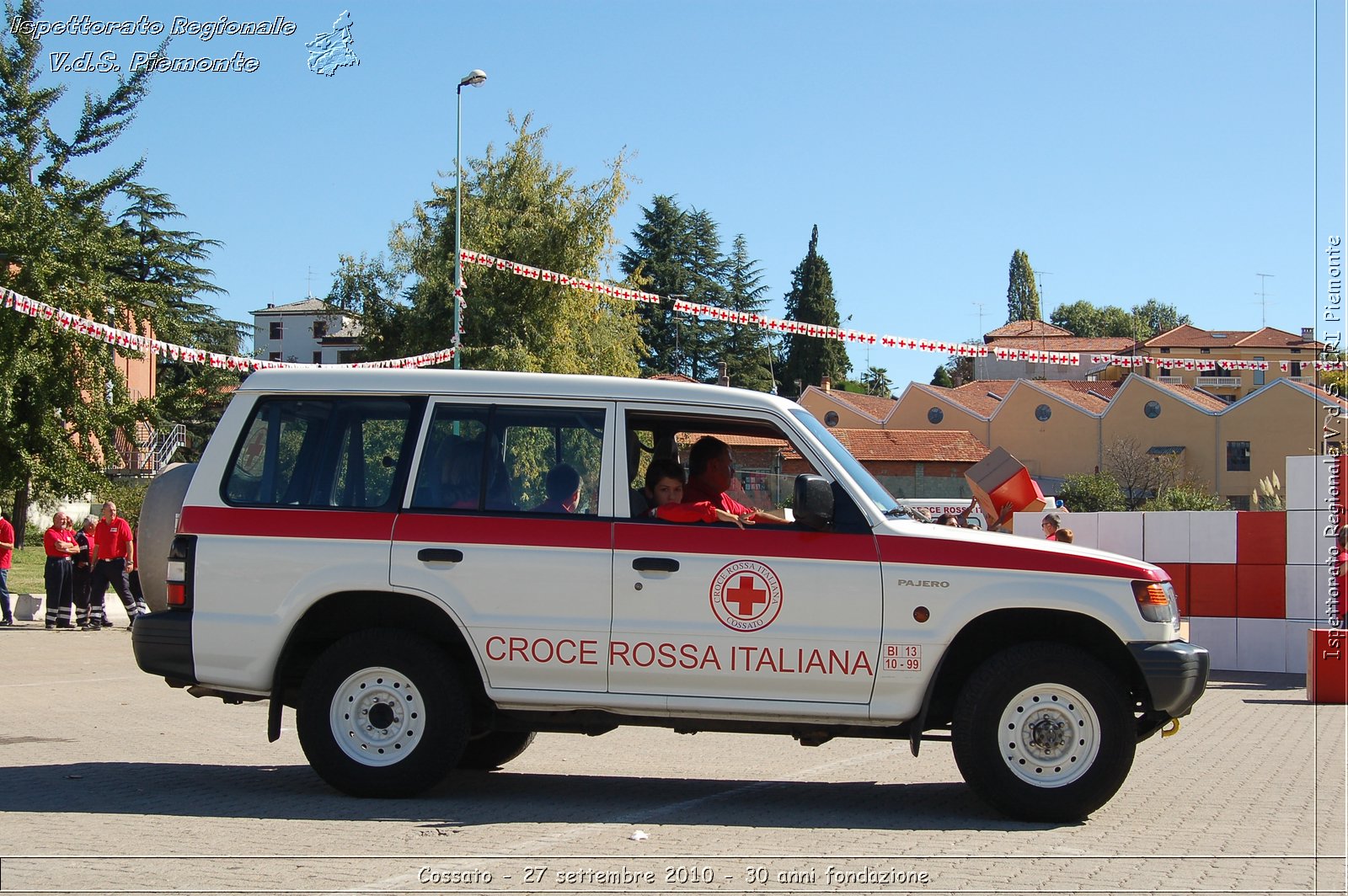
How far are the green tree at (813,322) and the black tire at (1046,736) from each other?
87.2 m

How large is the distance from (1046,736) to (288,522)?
13.8 feet

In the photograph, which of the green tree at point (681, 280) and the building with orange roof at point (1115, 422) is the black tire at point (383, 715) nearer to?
the building with orange roof at point (1115, 422)

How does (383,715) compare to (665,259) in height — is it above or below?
below

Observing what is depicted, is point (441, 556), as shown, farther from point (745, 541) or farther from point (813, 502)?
point (813, 502)

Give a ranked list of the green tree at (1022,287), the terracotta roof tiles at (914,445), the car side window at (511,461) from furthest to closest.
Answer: the green tree at (1022,287) < the terracotta roof tiles at (914,445) < the car side window at (511,461)

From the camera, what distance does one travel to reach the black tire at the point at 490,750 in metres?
8.17

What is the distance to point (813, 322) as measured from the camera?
98.1 m

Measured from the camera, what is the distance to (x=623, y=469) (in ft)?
23.2

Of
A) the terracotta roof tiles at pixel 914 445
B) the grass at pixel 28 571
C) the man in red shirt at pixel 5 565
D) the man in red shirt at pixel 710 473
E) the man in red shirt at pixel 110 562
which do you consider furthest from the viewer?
the terracotta roof tiles at pixel 914 445

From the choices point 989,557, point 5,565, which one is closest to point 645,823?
point 989,557

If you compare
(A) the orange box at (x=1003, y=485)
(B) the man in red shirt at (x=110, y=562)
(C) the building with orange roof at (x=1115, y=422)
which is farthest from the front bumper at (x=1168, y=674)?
(C) the building with orange roof at (x=1115, y=422)

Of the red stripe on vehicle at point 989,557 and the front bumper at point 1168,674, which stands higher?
the red stripe on vehicle at point 989,557

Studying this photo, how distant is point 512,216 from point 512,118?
3.01m

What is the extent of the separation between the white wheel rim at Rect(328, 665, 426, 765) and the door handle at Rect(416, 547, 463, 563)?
25.1 inches
